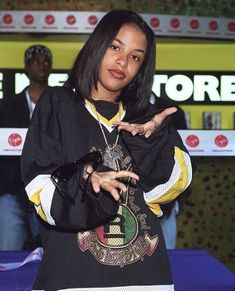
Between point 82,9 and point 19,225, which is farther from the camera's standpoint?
point 82,9

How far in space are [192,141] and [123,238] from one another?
9.16ft

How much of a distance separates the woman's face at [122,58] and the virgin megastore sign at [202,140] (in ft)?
8.48

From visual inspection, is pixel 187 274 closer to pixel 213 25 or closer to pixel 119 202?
pixel 119 202

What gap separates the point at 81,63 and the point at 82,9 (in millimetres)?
3099

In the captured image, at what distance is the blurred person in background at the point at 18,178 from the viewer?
428 cm

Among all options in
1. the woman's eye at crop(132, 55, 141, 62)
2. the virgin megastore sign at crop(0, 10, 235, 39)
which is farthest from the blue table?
the virgin megastore sign at crop(0, 10, 235, 39)

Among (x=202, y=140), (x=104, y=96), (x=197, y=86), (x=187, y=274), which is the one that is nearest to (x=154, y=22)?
(x=197, y=86)

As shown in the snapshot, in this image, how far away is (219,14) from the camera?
4.80 m

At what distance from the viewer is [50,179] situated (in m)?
1.54

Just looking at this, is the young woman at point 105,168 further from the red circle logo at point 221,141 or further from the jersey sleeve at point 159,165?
the red circle logo at point 221,141

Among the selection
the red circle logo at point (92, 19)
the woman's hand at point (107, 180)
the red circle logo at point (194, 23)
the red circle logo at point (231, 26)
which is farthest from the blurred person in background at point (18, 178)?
the woman's hand at point (107, 180)

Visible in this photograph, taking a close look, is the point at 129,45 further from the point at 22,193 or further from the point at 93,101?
the point at 22,193

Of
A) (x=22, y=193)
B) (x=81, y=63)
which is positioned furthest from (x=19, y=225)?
(x=81, y=63)

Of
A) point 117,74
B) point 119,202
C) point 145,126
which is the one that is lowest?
point 119,202
